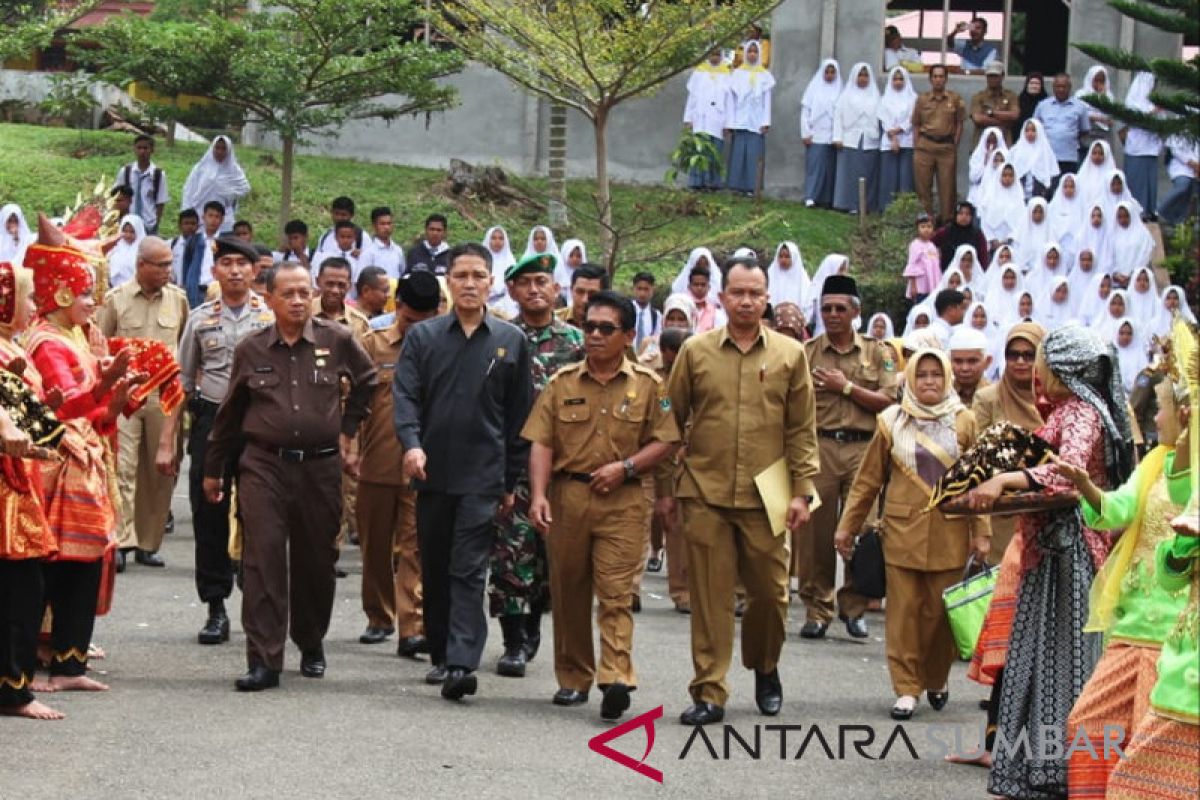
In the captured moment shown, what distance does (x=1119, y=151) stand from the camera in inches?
1158

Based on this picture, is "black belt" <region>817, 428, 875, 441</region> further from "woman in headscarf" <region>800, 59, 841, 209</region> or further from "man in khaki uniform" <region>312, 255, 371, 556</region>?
"woman in headscarf" <region>800, 59, 841, 209</region>

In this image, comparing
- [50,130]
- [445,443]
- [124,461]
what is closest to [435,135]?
[50,130]

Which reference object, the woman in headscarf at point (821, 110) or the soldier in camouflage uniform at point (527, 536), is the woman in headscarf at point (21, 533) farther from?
the woman in headscarf at point (821, 110)

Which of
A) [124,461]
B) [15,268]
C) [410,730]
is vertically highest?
[15,268]

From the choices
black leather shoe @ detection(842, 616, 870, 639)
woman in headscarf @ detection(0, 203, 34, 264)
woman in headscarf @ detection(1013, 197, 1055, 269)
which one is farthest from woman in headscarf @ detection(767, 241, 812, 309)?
black leather shoe @ detection(842, 616, 870, 639)

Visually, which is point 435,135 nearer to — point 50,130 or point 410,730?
point 50,130

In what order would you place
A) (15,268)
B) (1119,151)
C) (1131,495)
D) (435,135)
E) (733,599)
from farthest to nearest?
(435,135) → (1119,151) → (733,599) → (15,268) → (1131,495)

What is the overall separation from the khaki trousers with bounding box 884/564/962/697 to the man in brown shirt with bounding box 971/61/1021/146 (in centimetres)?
1828

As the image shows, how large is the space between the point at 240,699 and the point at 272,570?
68cm

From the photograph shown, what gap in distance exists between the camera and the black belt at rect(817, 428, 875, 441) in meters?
12.7

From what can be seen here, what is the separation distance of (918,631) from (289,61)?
642 inches

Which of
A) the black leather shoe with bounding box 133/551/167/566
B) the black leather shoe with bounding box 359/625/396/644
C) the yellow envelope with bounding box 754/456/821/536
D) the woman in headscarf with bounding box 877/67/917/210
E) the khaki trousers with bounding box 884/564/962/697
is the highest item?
the woman in headscarf with bounding box 877/67/917/210

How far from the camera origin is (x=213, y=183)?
2497 cm

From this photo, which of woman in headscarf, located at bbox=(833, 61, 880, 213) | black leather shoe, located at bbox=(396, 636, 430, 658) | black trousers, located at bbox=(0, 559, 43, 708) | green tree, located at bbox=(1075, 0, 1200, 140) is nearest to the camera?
black trousers, located at bbox=(0, 559, 43, 708)
